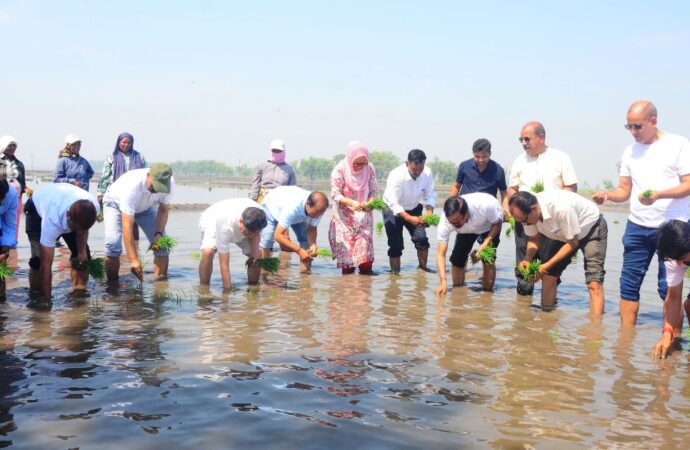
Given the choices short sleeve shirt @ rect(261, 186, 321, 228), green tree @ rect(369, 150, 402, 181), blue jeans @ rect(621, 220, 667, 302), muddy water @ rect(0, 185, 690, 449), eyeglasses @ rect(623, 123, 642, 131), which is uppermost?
green tree @ rect(369, 150, 402, 181)

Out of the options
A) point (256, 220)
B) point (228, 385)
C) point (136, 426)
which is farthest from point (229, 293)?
point (136, 426)

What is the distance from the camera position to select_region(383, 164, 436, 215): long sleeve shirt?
372 inches

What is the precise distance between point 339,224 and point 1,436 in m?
6.29

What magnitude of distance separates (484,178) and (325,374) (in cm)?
533

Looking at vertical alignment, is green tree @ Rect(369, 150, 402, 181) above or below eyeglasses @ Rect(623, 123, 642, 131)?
above

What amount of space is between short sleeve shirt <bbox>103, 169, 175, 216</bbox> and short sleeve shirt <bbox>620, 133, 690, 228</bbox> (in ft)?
17.5

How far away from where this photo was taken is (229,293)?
7547mm

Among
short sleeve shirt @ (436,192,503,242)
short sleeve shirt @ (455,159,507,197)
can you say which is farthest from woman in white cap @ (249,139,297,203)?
short sleeve shirt @ (436,192,503,242)

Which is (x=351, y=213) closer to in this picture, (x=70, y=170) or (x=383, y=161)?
(x=70, y=170)

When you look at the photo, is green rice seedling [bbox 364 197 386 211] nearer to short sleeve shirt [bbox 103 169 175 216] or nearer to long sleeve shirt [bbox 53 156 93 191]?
short sleeve shirt [bbox 103 169 175 216]

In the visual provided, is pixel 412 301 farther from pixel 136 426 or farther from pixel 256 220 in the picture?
pixel 136 426

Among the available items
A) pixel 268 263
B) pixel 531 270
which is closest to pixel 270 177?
pixel 268 263

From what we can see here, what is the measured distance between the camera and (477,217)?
25.9ft

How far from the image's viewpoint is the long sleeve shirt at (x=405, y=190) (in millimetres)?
9438
